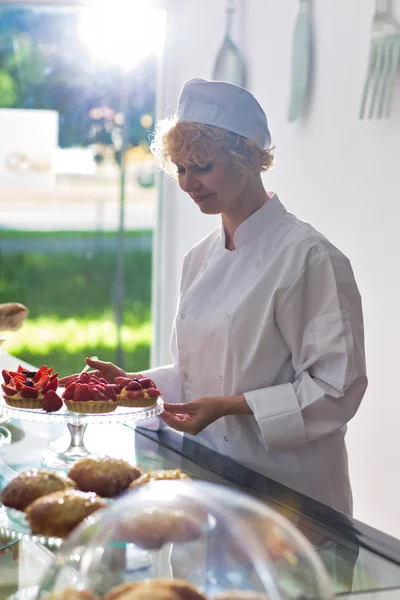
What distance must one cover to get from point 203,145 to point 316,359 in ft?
1.72

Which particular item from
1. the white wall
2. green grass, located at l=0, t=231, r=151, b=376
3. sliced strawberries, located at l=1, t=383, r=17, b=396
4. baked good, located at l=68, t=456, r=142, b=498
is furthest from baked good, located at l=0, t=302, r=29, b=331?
green grass, located at l=0, t=231, r=151, b=376

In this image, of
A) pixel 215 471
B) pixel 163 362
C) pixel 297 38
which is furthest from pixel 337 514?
pixel 163 362

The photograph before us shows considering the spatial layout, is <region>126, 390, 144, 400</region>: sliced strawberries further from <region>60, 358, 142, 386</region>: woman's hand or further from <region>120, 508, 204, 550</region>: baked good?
<region>120, 508, 204, 550</region>: baked good

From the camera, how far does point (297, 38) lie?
327cm

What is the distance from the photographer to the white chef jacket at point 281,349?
5.90ft

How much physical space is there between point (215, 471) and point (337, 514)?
0.88ft

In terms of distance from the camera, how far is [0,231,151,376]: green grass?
4.53 meters

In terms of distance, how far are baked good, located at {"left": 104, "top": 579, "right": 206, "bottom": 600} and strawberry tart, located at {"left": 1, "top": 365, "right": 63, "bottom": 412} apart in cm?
76

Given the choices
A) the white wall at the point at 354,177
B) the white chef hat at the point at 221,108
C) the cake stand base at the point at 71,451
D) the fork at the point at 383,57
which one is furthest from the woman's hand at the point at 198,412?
the fork at the point at 383,57

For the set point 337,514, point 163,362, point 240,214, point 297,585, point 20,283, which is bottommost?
point 163,362

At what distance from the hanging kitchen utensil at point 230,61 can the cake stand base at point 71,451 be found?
247cm

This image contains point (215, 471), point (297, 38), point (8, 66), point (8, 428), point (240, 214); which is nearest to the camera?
point (215, 471)

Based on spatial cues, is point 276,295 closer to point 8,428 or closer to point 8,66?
point 8,428

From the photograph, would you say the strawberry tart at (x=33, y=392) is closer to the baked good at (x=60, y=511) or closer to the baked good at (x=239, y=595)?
the baked good at (x=60, y=511)
